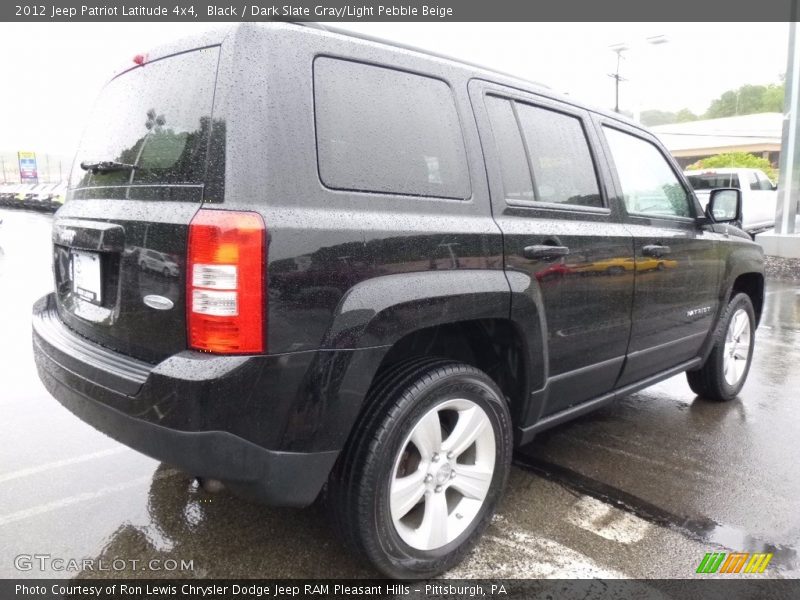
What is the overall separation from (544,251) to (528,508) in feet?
3.95

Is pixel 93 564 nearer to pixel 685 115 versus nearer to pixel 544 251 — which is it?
pixel 544 251

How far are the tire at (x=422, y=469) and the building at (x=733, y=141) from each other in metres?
43.0

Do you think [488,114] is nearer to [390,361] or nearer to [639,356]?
[390,361]

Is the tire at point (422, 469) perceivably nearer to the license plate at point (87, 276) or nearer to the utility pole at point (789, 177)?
the license plate at point (87, 276)

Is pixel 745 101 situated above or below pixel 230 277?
above

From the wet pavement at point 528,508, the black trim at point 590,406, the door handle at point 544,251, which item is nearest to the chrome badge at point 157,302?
the wet pavement at point 528,508

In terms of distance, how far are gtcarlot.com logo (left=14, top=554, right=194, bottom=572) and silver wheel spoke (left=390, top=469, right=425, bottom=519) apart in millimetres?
860

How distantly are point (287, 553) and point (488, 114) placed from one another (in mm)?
1961

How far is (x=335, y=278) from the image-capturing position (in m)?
1.86

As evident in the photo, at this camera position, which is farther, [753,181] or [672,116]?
[672,116]

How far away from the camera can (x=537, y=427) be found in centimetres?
270

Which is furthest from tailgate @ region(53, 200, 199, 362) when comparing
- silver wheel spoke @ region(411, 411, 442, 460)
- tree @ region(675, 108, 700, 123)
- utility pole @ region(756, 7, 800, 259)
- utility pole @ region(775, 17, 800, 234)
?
tree @ region(675, 108, 700, 123)

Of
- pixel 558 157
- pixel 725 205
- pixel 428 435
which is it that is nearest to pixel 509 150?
pixel 558 157

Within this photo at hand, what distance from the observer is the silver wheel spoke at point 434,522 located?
2.22 m
